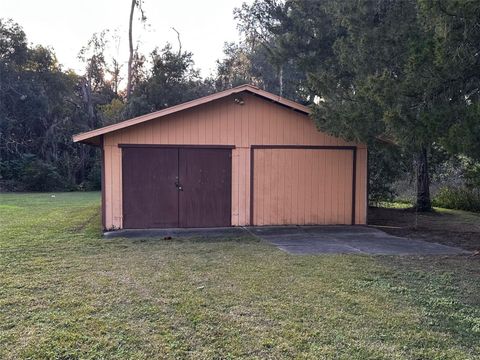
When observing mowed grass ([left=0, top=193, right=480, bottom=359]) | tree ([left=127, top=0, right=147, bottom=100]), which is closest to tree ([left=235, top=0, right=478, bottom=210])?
mowed grass ([left=0, top=193, right=480, bottom=359])

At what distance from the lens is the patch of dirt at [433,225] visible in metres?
8.86

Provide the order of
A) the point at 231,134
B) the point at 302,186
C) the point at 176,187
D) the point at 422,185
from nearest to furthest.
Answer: the point at 176,187 < the point at 231,134 < the point at 302,186 < the point at 422,185

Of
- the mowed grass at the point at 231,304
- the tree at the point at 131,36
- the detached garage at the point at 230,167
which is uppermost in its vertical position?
the tree at the point at 131,36

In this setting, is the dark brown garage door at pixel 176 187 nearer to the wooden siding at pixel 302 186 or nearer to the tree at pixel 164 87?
the wooden siding at pixel 302 186

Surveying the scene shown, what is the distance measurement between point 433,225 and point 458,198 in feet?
17.8

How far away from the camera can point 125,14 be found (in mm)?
31531

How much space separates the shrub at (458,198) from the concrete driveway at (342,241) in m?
7.00

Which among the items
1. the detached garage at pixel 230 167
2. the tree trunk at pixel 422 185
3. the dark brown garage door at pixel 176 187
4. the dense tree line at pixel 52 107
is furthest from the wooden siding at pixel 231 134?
the dense tree line at pixel 52 107

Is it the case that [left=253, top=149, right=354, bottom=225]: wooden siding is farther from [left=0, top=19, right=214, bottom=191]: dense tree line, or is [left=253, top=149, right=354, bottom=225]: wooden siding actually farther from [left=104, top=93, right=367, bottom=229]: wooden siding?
[left=0, top=19, right=214, bottom=191]: dense tree line

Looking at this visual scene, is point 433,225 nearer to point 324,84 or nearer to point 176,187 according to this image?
point 324,84

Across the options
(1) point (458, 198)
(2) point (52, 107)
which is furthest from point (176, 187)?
(2) point (52, 107)

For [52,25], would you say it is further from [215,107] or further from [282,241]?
[282,241]

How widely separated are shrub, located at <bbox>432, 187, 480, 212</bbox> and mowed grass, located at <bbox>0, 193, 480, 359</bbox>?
9420 mm

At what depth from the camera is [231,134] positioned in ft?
32.1
